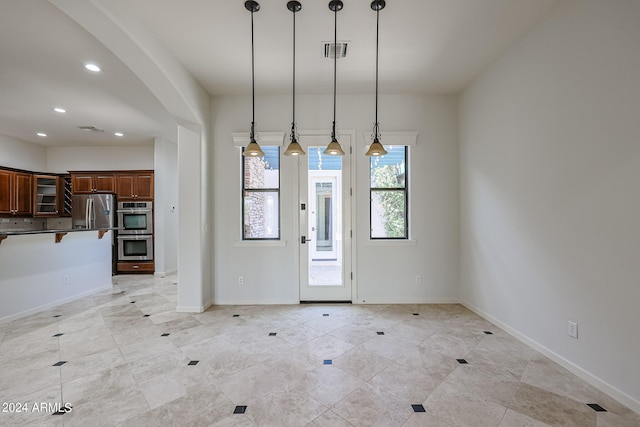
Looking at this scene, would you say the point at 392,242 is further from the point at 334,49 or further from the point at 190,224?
the point at 190,224

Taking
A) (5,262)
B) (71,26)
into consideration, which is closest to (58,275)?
(5,262)

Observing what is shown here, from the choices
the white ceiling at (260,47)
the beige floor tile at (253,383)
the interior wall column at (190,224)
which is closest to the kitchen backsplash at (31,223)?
the white ceiling at (260,47)

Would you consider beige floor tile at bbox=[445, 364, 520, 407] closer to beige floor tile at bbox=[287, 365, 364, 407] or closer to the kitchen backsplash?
beige floor tile at bbox=[287, 365, 364, 407]

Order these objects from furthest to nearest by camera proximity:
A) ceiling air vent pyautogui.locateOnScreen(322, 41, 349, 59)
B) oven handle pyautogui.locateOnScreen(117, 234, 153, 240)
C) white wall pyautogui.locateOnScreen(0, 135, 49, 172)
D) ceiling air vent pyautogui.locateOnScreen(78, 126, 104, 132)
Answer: oven handle pyautogui.locateOnScreen(117, 234, 153, 240) → white wall pyautogui.locateOnScreen(0, 135, 49, 172) → ceiling air vent pyautogui.locateOnScreen(78, 126, 104, 132) → ceiling air vent pyautogui.locateOnScreen(322, 41, 349, 59)

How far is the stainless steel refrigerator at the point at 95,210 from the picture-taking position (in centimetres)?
625

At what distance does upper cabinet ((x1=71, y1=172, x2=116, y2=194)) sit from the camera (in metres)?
6.42

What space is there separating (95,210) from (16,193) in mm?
1550

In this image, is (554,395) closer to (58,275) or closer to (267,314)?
(267,314)

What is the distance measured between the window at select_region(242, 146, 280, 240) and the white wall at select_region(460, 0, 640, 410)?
9.74 feet

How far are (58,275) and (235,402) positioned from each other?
418cm

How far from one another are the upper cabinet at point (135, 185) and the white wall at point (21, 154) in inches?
79.8

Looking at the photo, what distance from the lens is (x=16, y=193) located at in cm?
591

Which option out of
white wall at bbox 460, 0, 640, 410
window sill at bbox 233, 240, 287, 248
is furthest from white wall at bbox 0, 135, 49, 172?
white wall at bbox 460, 0, 640, 410

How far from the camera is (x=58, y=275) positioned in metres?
4.17
